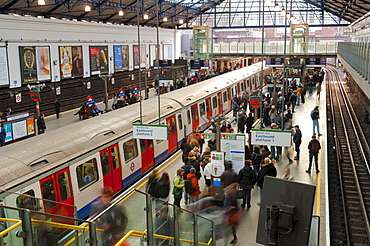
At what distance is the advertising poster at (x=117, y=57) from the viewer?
1608 inches

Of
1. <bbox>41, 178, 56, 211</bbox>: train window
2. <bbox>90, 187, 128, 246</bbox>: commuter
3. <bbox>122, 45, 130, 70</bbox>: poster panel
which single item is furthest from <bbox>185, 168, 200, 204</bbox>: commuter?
<bbox>122, 45, 130, 70</bbox>: poster panel

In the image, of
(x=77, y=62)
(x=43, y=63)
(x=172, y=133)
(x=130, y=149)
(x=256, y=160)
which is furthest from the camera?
(x=77, y=62)

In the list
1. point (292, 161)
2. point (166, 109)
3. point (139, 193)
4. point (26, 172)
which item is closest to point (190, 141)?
point (166, 109)

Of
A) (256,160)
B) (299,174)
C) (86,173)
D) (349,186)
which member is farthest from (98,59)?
(86,173)

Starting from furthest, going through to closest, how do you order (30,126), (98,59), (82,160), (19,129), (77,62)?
(98,59), (77,62), (30,126), (19,129), (82,160)

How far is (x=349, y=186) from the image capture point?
49.8 feet

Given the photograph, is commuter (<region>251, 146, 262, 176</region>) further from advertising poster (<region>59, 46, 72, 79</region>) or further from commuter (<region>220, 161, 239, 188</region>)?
advertising poster (<region>59, 46, 72, 79</region>)

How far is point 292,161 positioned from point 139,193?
460 inches

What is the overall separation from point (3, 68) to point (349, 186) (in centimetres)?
2003

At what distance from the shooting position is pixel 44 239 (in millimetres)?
4895

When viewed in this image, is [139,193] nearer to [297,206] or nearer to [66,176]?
[297,206]

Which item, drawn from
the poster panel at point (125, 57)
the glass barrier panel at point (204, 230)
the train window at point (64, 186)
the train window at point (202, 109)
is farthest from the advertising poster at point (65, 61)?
the glass barrier panel at point (204, 230)

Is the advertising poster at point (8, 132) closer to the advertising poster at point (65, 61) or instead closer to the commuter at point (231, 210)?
the commuter at point (231, 210)

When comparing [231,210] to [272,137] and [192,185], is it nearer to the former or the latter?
[192,185]
